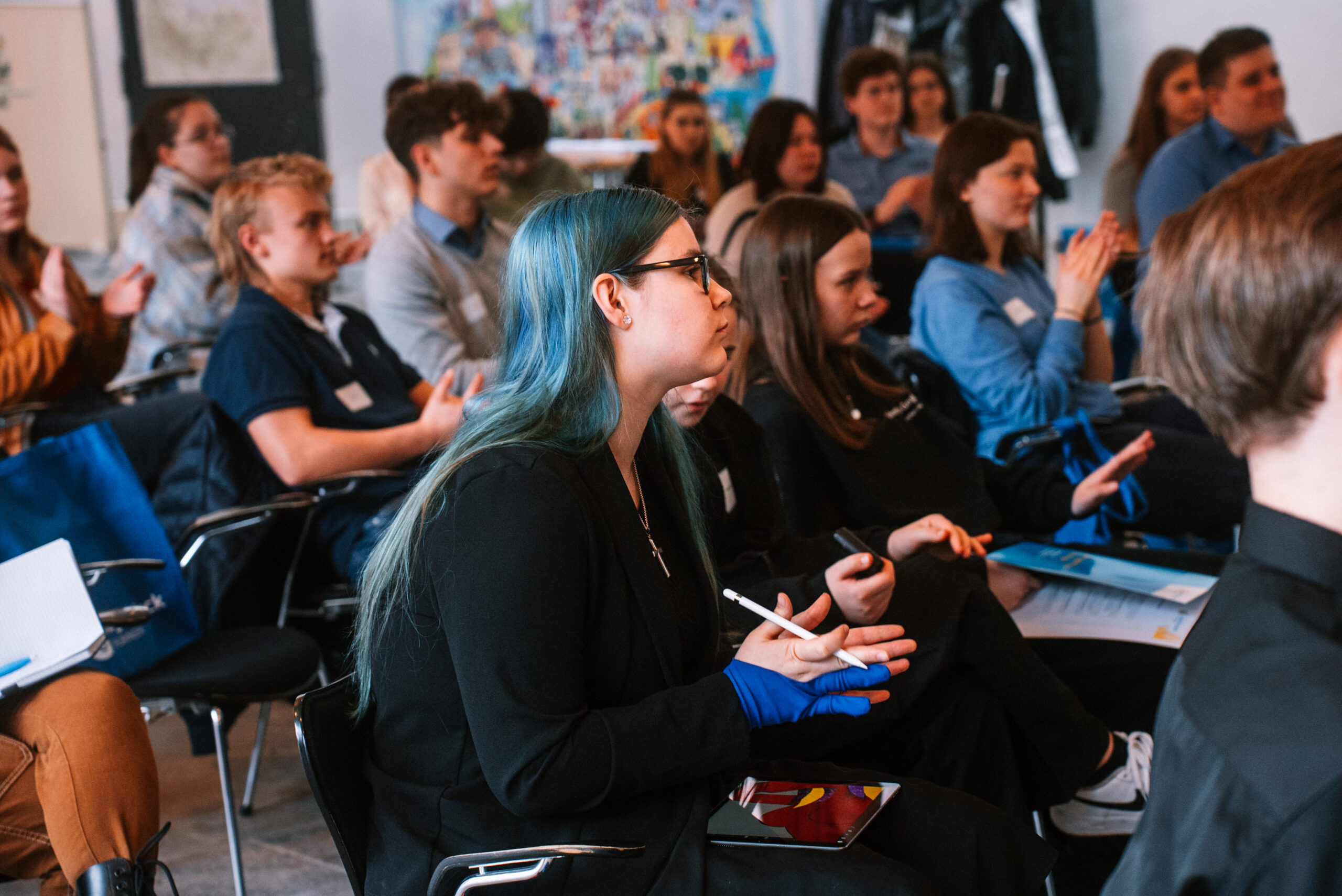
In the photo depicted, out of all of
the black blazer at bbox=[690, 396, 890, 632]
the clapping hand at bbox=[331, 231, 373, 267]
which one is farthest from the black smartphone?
the clapping hand at bbox=[331, 231, 373, 267]

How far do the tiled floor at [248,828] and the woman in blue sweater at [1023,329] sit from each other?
1.77 metres

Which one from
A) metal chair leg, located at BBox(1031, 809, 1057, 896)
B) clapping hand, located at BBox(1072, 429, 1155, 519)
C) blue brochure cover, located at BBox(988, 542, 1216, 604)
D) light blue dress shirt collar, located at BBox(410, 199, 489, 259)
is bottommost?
metal chair leg, located at BBox(1031, 809, 1057, 896)

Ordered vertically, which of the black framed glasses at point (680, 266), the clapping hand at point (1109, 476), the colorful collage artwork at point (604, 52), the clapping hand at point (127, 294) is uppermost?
the colorful collage artwork at point (604, 52)

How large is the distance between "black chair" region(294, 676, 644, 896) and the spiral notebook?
1.54ft

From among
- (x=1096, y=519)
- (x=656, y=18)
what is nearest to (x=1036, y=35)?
(x=656, y=18)

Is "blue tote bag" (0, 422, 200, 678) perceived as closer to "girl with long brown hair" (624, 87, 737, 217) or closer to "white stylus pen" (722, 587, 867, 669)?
"white stylus pen" (722, 587, 867, 669)

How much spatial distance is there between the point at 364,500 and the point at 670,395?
1.00m

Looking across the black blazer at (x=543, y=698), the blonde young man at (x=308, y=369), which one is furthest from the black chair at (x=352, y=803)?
the blonde young man at (x=308, y=369)

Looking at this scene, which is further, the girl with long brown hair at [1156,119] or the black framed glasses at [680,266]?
the girl with long brown hair at [1156,119]

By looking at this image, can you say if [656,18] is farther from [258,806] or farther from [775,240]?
[258,806]

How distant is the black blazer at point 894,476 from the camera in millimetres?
2131

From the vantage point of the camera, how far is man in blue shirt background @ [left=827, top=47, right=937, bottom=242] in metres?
4.65

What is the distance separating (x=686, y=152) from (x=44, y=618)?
386 cm

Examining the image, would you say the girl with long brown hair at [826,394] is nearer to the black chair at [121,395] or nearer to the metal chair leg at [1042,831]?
the metal chair leg at [1042,831]
